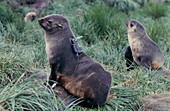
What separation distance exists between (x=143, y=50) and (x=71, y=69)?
1.98m

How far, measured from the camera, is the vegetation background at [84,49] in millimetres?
2803

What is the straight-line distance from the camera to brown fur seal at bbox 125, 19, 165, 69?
4414mm

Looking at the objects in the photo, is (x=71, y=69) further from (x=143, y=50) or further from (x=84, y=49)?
(x=84, y=49)

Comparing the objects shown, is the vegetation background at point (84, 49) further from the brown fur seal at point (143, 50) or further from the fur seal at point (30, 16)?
the fur seal at point (30, 16)

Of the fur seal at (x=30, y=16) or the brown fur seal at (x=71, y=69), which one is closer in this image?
the brown fur seal at (x=71, y=69)

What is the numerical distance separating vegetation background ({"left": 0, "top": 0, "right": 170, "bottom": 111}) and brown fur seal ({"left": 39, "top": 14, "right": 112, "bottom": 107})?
0.65 ft

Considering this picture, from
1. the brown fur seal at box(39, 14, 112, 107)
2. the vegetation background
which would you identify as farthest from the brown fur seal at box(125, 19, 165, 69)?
the brown fur seal at box(39, 14, 112, 107)

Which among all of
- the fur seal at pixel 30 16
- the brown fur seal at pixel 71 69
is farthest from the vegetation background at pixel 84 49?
the fur seal at pixel 30 16

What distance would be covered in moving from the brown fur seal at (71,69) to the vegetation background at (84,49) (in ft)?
0.65

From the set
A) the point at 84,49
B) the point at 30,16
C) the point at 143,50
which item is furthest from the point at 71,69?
the point at 30,16

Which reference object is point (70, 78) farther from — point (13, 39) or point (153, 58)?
point (13, 39)

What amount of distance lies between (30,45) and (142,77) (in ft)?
9.95

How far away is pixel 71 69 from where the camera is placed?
2.98m

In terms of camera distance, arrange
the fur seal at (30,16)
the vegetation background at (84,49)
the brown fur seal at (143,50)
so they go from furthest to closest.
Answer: the fur seal at (30,16) → the brown fur seal at (143,50) → the vegetation background at (84,49)
